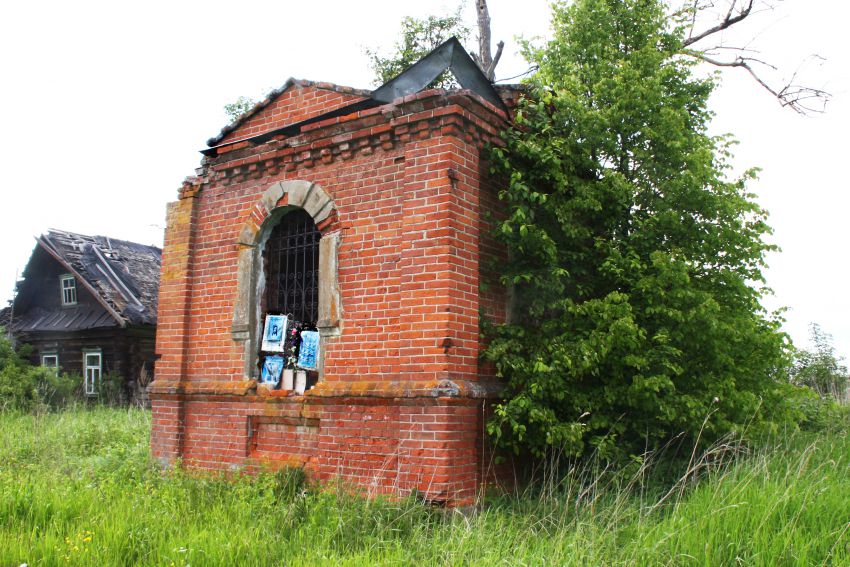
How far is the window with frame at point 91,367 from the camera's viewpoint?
19.8 m

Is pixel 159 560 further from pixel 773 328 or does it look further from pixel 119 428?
pixel 119 428

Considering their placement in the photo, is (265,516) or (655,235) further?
(655,235)

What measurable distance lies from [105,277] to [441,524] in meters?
17.5

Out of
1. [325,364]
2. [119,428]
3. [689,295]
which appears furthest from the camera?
[119,428]

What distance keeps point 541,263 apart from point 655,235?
1.37 m

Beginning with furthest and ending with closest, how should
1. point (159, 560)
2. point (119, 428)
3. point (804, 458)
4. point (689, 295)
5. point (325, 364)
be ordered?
point (119, 428) < point (325, 364) < point (689, 295) < point (804, 458) < point (159, 560)

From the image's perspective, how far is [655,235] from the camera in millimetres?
7453

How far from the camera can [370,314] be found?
704cm

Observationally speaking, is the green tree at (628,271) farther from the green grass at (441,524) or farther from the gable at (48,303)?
the gable at (48,303)

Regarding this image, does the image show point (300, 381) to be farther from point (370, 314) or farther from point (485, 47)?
point (485, 47)

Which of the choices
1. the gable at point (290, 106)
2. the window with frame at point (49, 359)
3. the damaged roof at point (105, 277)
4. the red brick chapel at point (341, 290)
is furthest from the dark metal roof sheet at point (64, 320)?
the gable at point (290, 106)

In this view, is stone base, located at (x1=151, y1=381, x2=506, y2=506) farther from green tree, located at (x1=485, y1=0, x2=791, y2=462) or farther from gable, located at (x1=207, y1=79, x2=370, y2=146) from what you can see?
gable, located at (x1=207, y1=79, x2=370, y2=146)

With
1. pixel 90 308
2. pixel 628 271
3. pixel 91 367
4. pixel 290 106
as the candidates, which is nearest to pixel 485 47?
pixel 290 106

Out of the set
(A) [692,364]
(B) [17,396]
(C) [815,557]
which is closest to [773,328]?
(A) [692,364]
